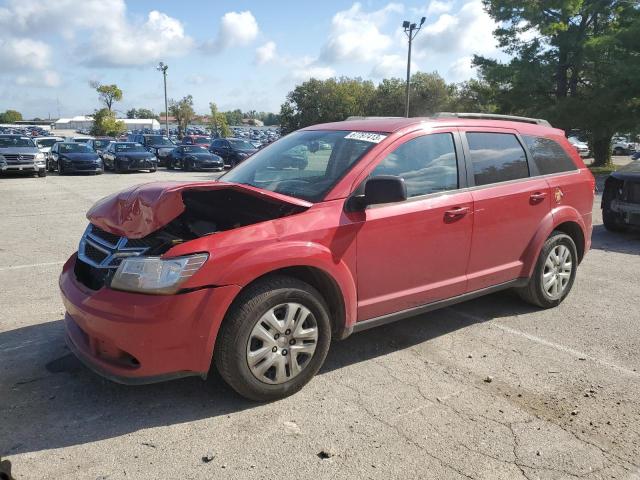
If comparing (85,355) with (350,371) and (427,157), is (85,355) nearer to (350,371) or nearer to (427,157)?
(350,371)

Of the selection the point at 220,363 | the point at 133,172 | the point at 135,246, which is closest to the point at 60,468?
the point at 220,363

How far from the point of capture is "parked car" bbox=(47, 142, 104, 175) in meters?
22.3

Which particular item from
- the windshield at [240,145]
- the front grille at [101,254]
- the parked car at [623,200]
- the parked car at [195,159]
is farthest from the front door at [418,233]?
the windshield at [240,145]

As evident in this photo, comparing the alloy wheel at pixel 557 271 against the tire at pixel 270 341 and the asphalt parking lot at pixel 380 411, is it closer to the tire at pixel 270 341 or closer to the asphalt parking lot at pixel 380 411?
the asphalt parking lot at pixel 380 411

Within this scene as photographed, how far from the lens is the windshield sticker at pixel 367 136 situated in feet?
13.0

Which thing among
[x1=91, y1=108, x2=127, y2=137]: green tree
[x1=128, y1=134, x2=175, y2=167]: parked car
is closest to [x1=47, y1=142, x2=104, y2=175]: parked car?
[x1=128, y1=134, x2=175, y2=167]: parked car

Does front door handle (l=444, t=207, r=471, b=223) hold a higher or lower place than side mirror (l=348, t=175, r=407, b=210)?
lower

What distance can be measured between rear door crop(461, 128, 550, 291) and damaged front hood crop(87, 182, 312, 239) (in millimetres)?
1587

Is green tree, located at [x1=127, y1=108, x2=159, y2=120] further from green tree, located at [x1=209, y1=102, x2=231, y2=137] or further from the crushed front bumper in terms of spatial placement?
the crushed front bumper

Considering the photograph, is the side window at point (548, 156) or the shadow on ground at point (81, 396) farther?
the side window at point (548, 156)

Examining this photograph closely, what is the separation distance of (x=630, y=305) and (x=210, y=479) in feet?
14.8

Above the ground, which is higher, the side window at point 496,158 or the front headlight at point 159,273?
the side window at point 496,158

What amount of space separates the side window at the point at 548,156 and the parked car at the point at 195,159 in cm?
2222

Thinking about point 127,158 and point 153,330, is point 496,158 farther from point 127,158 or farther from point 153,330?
point 127,158
